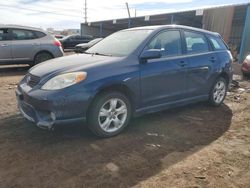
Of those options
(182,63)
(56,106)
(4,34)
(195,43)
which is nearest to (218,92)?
(195,43)

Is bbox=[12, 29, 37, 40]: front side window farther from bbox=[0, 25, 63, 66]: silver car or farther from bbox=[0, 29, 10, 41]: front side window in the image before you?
bbox=[0, 29, 10, 41]: front side window

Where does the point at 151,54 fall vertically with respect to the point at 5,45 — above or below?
above

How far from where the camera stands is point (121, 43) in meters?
4.94

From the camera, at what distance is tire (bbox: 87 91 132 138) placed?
401 centimetres

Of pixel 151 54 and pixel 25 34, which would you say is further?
pixel 25 34

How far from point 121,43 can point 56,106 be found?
5.85ft

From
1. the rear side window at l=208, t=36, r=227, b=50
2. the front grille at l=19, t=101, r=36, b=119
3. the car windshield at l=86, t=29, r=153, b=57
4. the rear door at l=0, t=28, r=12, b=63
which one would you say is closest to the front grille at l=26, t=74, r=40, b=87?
the front grille at l=19, t=101, r=36, b=119

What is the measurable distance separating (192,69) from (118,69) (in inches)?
68.5

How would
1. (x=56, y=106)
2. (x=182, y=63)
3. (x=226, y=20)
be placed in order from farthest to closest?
(x=226, y=20) → (x=182, y=63) → (x=56, y=106)

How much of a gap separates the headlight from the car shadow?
792 mm

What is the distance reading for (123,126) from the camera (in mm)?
4410

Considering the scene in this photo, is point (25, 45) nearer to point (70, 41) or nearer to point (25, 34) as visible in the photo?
point (25, 34)

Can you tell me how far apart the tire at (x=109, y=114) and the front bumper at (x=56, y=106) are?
0.51 feet

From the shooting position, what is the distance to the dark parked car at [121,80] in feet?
12.6
